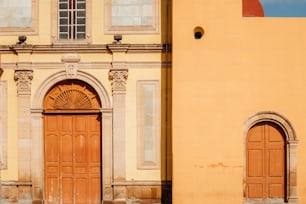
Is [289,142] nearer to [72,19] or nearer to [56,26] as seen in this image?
[72,19]

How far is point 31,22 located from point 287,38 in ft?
22.3

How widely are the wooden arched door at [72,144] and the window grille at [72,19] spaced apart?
4.29ft

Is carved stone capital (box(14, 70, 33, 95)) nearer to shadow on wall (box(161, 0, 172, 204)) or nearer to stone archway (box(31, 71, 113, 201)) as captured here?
stone archway (box(31, 71, 113, 201))

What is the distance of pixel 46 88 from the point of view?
13438mm

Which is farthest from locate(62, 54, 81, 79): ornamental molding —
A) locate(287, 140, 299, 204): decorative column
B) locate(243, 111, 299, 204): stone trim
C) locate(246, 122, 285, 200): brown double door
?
locate(287, 140, 299, 204): decorative column

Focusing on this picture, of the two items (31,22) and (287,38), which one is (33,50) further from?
(287,38)

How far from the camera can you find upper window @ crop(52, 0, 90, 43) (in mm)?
13539

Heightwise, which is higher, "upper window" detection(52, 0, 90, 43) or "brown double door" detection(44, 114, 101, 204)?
"upper window" detection(52, 0, 90, 43)

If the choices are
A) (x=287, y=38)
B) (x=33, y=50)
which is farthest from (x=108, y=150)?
(x=287, y=38)

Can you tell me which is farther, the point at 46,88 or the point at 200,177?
the point at 46,88

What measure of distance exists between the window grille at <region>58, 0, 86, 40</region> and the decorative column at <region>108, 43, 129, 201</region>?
42.0 inches

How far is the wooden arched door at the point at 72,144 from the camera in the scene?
44.6 ft

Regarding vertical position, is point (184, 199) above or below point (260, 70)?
below

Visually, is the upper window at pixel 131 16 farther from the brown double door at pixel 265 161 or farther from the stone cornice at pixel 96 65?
the brown double door at pixel 265 161
